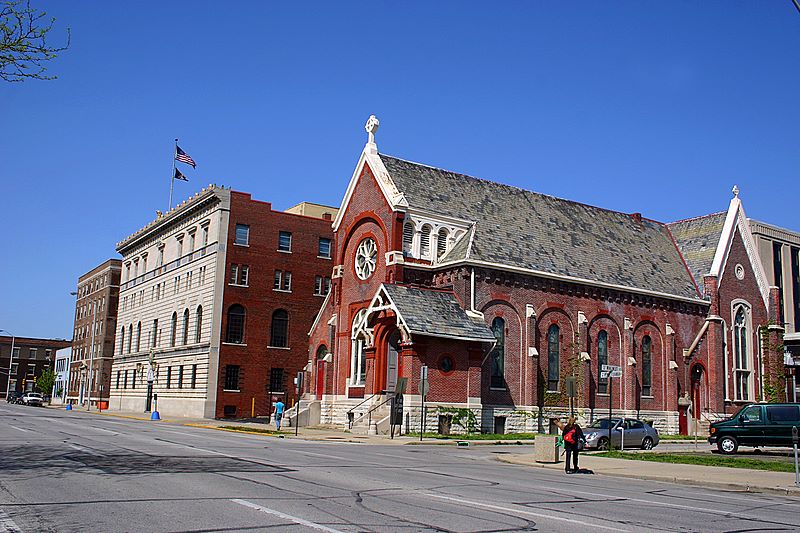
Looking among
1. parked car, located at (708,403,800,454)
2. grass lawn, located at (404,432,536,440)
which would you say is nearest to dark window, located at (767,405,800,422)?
parked car, located at (708,403,800,454)

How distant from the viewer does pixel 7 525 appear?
9859 millimetres

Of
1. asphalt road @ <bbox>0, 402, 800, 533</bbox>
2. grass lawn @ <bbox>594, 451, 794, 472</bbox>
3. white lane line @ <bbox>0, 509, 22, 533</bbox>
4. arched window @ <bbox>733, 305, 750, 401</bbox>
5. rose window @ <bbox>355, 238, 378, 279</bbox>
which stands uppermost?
rose window @ <bbox>355, 238, 378, 279</bbox>

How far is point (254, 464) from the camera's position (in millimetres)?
18578

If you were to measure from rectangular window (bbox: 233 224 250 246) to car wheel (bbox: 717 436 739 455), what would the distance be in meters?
38.0

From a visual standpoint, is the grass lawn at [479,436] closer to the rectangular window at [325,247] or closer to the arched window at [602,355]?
the arched window at [602,355]

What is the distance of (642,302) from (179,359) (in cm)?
3529

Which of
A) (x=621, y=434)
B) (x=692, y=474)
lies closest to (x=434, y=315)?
(x=621, y=434)

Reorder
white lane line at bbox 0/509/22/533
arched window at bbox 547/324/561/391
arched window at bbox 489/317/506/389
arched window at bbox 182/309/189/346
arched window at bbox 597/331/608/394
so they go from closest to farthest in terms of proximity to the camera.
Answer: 1. white lane line at bbox 0/509/22/533
2. arched window at bbox 489/317/506/389
3. arched window at bbox 547/324/561/391
4. arched window at bbox 597/331/608/394
5. arched window at bbox 182/309/189/346

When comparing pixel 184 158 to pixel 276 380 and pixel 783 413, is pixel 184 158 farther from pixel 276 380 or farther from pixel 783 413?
pixel 783 413

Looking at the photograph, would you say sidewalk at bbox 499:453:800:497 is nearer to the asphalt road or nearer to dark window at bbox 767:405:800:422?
the asphalt road

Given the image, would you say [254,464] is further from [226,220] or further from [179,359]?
[179,359]

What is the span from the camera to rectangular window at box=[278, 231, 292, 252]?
6159 centimetres

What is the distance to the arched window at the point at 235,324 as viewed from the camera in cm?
5853

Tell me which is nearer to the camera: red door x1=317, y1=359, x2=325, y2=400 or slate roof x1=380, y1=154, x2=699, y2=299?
slate roof x1=380, y1=154, x2=699, y2=299
